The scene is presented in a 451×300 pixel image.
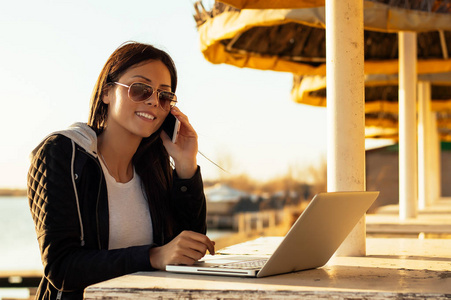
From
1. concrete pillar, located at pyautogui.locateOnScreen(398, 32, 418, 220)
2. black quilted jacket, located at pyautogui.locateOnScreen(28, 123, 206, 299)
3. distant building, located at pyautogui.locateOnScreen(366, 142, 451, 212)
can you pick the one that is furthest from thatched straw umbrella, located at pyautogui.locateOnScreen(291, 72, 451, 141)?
distant building, located at pyautogui.locateOnScreen(366, 142, 451, 212)

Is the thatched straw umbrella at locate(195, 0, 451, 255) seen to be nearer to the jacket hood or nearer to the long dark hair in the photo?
the long dark hair

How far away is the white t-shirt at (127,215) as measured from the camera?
2432mm

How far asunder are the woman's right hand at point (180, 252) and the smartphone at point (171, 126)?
0.78m

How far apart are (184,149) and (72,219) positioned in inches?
29.0

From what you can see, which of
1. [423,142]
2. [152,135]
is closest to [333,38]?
[152,135]

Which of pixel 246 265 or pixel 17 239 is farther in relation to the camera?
pixel 17 239

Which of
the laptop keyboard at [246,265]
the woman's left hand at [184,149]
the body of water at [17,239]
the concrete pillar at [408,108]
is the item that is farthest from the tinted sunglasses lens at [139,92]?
the body of water at [17,239]

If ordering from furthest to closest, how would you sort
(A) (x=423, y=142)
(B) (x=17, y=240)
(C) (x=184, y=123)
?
(B) (x=17, y=240) → (A) (x=423, y=142) → (C) (x=184, y=123)

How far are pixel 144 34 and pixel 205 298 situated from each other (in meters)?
1.72

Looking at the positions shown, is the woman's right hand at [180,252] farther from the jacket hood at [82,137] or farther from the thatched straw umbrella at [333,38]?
the thatched straw umbrella at [333,38]

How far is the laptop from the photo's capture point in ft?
5.76

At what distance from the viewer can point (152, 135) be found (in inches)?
112

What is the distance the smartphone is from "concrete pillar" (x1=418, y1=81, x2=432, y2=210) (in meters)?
7.15

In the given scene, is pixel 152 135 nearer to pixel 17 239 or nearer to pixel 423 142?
pixel 423 142
